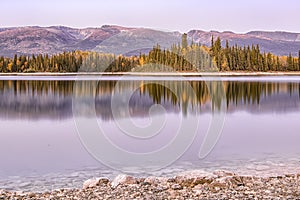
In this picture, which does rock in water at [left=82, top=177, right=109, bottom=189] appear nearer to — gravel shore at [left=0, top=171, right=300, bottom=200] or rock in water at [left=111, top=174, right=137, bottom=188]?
gravel shore at [left=0, top=171, right=300, bottom=200]

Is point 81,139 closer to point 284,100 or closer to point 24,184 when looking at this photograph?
point 24,184

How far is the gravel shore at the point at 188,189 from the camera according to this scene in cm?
936

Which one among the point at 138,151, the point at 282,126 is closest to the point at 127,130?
the point at 138,151

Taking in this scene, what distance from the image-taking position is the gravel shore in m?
9.36

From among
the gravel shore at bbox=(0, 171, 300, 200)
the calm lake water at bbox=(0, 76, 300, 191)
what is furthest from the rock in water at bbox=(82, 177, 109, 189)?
the calm lake water at bbox=(0, 76, 300, 191)

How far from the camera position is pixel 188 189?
10062 mm

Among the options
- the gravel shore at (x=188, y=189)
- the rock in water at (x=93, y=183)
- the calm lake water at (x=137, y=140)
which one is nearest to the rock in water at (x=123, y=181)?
the gravel shore at (x=188, y=189)

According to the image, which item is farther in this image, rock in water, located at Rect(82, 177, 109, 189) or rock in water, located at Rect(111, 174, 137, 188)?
rock in water, located at Rect(82, 177, 109, 189)

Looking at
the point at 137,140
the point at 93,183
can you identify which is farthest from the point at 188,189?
the point at 137,140

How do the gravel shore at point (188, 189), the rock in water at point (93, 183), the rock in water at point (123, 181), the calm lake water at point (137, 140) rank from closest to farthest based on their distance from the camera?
the gravel shore at point (188, 189) < the rock in water at point (123, 181) < the rock in water at point (93, 183) < the calm lake water at point (137, 140)

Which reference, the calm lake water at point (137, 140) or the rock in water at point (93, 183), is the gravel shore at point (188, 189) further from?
the calm lake water at point (137, 140)

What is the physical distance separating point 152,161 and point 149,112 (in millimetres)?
13872

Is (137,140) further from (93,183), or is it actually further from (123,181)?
(123,181)

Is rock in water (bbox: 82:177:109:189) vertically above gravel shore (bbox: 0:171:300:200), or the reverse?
gravel shore (bbox: 0:171:300:200)
